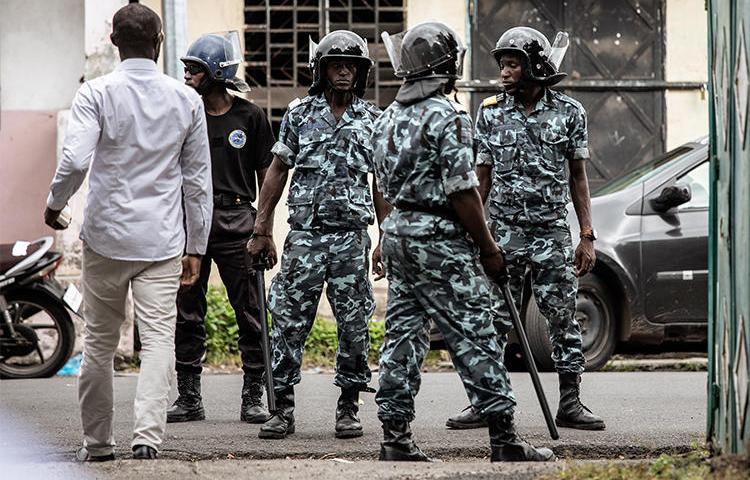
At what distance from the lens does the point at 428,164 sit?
593 cm

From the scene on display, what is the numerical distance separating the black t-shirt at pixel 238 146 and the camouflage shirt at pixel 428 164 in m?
1.81

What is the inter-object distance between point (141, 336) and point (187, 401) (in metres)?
1.79

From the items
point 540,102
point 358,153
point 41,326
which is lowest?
point 41,326

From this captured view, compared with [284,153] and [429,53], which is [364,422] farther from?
[429,53]

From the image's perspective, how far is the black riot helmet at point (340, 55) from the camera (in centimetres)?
704

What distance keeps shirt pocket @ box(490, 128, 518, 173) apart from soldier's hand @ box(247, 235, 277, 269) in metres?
1.21

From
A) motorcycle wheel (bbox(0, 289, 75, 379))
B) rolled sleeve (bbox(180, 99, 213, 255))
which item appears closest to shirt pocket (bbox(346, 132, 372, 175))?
rolled sleeve (bbox(180, 99, 213, 255))

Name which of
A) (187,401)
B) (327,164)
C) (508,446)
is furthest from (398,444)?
(187,401)

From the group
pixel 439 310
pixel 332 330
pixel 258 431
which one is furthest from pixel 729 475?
pixel 332 330

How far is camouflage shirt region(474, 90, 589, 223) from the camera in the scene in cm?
734

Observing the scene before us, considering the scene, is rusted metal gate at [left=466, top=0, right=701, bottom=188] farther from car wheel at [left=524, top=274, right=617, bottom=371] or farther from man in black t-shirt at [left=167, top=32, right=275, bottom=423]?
man in black t-shirt at [left=167, top=32, right=275, bottom=423]

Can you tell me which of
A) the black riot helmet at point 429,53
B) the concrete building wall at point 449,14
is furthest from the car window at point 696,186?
the black riot helmet at point 429,53

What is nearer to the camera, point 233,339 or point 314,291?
point 314,291

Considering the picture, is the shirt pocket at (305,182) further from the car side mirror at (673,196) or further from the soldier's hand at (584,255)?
the car side mirror at (673,196)
